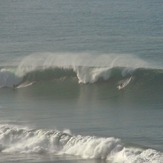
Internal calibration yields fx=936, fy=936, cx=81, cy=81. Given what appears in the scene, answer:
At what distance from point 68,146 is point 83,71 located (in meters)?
12.0

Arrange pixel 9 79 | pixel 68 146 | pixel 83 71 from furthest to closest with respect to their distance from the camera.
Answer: pixel 9 79 → pixel 83 71 → pixel 68 146

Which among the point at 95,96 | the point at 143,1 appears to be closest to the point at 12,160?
the point at 95,96

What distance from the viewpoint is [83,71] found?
130 ft

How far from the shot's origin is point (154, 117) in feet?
102

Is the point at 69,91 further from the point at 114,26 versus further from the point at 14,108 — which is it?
the point at 114,26

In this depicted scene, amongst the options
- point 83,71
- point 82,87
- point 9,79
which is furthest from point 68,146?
point 9,79

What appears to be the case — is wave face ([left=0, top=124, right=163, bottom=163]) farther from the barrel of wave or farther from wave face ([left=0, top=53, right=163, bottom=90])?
the barrel of wave

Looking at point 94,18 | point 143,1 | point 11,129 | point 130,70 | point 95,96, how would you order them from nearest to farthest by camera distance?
point 11,129
point 95,96
point 130,70
point 94,18
point 143,1

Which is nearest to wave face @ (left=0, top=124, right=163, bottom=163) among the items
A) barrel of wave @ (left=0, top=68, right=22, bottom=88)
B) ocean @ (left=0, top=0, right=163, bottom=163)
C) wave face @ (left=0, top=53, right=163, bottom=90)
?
ocean @ (left=0, top=0, right=163, bottom=163)

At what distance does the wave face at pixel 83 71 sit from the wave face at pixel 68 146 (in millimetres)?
9070

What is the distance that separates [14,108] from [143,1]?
134ft

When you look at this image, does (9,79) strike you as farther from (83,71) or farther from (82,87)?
(82,87)

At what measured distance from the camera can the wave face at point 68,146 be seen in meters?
26.2

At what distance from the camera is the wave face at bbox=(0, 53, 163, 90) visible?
38.7 m
